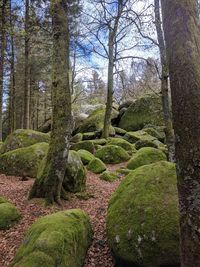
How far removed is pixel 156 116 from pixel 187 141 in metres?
16.9

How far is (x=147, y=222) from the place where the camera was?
4434 mm

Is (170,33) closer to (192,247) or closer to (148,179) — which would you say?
(192,247)

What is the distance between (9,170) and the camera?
10.7 meters

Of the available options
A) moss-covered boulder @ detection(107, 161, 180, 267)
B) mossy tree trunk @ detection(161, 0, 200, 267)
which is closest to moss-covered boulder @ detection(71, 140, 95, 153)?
moss-covered boulder @ detection(107, 161, 180, 267)

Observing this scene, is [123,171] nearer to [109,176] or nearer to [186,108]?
[109,176]

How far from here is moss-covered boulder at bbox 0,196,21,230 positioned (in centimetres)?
619

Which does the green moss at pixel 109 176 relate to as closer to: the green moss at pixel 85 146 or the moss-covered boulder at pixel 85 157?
the moss-covered boulder at pixel 85 157

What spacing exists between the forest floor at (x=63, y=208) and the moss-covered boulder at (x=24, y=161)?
0.35m

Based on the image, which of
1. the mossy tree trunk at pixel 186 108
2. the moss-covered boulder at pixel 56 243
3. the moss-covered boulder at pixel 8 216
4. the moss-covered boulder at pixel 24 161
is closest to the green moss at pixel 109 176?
the moss-covered boulder at pixel 24 161

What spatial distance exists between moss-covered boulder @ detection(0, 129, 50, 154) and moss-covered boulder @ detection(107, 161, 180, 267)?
836cm

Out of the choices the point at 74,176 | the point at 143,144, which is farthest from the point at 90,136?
the point at 74,176

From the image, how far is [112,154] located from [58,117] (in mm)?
5605

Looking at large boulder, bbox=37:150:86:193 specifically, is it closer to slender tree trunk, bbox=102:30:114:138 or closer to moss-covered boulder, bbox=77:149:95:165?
moss-covered boulder, bbox=77:149:95:165

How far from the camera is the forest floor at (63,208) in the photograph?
5117mm
